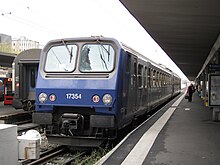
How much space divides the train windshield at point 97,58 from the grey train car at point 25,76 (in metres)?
6.81

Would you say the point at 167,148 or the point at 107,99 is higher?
the point at 107,99

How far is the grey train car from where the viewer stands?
1443 cm

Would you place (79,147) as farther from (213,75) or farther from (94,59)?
(213,75)

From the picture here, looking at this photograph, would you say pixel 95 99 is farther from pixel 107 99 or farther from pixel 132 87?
pixel 132 87

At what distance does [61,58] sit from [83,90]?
1.21 m

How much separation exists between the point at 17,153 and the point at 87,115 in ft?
9.83

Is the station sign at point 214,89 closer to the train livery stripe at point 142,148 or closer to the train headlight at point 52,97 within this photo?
the train livery stripe at point 142,148

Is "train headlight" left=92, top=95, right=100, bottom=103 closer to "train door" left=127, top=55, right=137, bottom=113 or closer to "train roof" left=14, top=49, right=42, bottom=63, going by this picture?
"train door" left=127, top=55, right=137, bottom=113

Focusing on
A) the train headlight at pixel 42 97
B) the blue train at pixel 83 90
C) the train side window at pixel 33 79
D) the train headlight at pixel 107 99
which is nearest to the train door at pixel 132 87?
the blue train at pixel 83 90

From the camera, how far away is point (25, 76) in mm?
14695

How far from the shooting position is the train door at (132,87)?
27.9 feet

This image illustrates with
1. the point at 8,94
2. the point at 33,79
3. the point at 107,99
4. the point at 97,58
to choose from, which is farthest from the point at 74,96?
the point at 8,94

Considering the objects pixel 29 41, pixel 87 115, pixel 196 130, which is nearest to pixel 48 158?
pixel 87 115

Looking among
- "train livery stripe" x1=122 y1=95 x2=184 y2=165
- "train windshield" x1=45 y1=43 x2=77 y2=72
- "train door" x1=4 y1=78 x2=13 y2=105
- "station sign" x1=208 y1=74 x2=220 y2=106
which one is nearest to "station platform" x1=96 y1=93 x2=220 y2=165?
"train livery stripe" x1=122 y1=95 x2=184 y2=165
